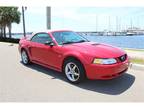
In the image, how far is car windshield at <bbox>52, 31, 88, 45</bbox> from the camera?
6.43m

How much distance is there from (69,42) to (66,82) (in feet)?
3.87

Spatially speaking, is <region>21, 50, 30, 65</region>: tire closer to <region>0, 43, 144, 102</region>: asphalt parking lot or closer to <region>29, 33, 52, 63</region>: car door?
<region>29, 33, 52, 63</region>: car door

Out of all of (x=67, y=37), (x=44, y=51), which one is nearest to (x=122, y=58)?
(x=67, y=37)

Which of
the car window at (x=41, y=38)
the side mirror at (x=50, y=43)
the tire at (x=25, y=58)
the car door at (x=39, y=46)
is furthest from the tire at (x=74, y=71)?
the tire at (x=25, y=58)

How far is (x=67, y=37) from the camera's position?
6711 millimetres

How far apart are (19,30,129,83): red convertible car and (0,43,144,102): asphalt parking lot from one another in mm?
327

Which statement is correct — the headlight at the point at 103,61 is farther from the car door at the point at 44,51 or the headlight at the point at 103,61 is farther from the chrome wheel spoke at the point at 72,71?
the car door at the point at 44,51

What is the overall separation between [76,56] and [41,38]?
2020 millimetres

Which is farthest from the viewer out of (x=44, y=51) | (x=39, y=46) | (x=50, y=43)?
(x=39, y=46)

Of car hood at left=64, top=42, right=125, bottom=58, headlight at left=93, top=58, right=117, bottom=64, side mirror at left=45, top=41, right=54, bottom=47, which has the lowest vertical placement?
headlight at left=93, top=58, right=117, bottom=64

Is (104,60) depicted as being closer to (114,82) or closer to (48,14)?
(114,82)

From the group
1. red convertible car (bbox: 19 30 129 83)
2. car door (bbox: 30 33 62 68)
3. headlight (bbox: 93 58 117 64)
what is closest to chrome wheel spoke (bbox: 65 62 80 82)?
red convertible car (bbox: 19 30 129 83)

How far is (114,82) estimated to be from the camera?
5.93m

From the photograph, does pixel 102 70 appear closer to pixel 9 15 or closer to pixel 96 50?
pixel 96 50
